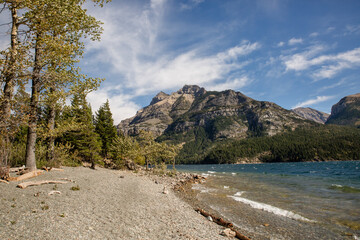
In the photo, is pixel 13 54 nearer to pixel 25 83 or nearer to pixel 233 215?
pixel 25 83

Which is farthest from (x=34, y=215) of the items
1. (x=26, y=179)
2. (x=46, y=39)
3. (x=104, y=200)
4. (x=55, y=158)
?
(x=55, y=158)

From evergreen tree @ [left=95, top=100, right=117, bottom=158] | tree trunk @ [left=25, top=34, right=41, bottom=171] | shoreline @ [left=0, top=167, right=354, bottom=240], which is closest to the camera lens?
shoreline @ [left=0, top=167, right=354, bottom=240]

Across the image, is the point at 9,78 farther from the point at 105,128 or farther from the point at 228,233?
the point at 105,128

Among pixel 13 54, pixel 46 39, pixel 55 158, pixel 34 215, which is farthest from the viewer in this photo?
pixel 55 158

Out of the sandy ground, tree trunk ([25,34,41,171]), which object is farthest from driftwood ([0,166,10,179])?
tree trunk ([25,34,41,171])

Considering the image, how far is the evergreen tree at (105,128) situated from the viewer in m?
46.3

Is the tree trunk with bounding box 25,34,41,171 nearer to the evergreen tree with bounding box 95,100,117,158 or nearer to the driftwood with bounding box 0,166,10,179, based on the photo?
the driftwood with bounding box 0,166,10,179

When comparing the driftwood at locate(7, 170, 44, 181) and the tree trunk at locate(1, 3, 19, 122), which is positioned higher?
the tree trunk at locate(1, 3, 19, 122)

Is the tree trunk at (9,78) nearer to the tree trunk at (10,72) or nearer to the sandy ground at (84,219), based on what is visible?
the tree trunk at (10,72)

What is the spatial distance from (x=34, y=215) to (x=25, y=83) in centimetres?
750

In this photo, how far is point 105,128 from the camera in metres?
47.2

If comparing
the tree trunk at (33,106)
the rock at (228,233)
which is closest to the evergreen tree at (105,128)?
the tree trunk at (33,106)

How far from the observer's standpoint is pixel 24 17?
1071 centimetres

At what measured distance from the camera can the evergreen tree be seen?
152ft
